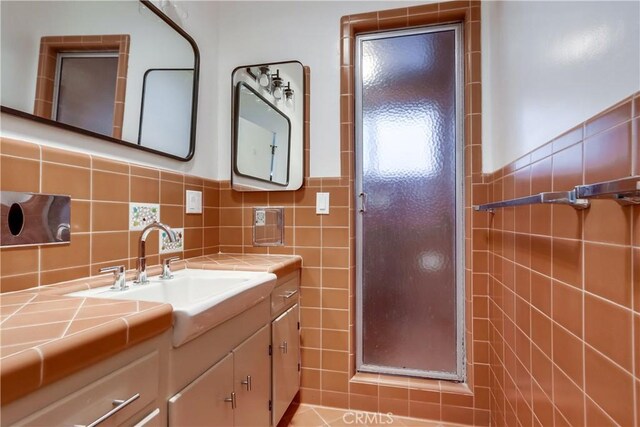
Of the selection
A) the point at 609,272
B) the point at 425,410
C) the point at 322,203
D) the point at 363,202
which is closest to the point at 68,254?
the point at 322,203

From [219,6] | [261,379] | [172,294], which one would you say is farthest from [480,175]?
[219,6]

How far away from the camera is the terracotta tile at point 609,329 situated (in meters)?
0.58

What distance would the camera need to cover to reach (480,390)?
1601 mm

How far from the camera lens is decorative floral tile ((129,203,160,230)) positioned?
125 centimetres

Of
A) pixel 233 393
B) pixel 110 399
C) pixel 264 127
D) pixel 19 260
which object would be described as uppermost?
pixel 264 127

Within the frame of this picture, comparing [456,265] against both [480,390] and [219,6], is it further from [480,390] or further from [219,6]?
[219,6]

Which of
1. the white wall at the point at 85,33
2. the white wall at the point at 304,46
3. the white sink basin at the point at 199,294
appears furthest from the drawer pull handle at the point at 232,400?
the white wall at the point at 304,46

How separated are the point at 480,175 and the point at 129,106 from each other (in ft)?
5.62

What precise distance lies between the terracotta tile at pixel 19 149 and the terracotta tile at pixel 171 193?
0.51 metres

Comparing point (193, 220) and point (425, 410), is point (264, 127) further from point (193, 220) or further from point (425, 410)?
point (425, 410)

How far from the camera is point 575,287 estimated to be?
2.47 feet

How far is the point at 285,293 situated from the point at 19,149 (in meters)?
1.13

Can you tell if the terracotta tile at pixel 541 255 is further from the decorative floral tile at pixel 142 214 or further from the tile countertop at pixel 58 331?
the decorative floral tile at pixel 142 214

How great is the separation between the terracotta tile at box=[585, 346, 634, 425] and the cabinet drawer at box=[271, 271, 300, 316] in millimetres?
1085
